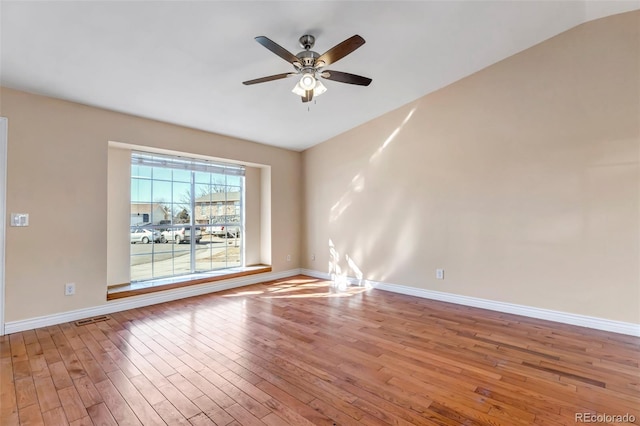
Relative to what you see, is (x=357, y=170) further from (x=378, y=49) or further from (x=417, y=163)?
(x=378, y=49)

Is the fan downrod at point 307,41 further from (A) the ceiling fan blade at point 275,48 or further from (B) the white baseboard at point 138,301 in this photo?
(B) the white baseboard at point 138,301

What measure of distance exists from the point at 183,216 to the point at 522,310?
4.76 meters

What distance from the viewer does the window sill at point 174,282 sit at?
3660mm

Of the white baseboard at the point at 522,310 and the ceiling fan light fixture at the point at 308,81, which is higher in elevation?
the ceiling fan light fixture at the point at 308,81

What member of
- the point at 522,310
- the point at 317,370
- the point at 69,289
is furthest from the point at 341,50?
the point at 69,289

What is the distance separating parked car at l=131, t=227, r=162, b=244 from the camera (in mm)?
4059

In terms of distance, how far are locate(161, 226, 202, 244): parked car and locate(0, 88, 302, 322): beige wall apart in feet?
3.21

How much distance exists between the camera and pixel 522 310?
3375 millimetres

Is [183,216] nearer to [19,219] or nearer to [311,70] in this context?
[19,219]

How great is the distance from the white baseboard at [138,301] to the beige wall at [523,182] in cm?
195

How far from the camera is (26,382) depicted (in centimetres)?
205

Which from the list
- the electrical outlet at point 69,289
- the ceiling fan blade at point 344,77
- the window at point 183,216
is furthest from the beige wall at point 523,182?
the electrical outlet at point 69,289

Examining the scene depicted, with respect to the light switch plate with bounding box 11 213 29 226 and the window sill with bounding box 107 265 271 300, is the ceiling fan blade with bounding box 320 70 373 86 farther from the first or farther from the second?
the window sill with bounding box 107 265 271 300

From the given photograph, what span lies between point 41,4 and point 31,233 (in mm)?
2177
